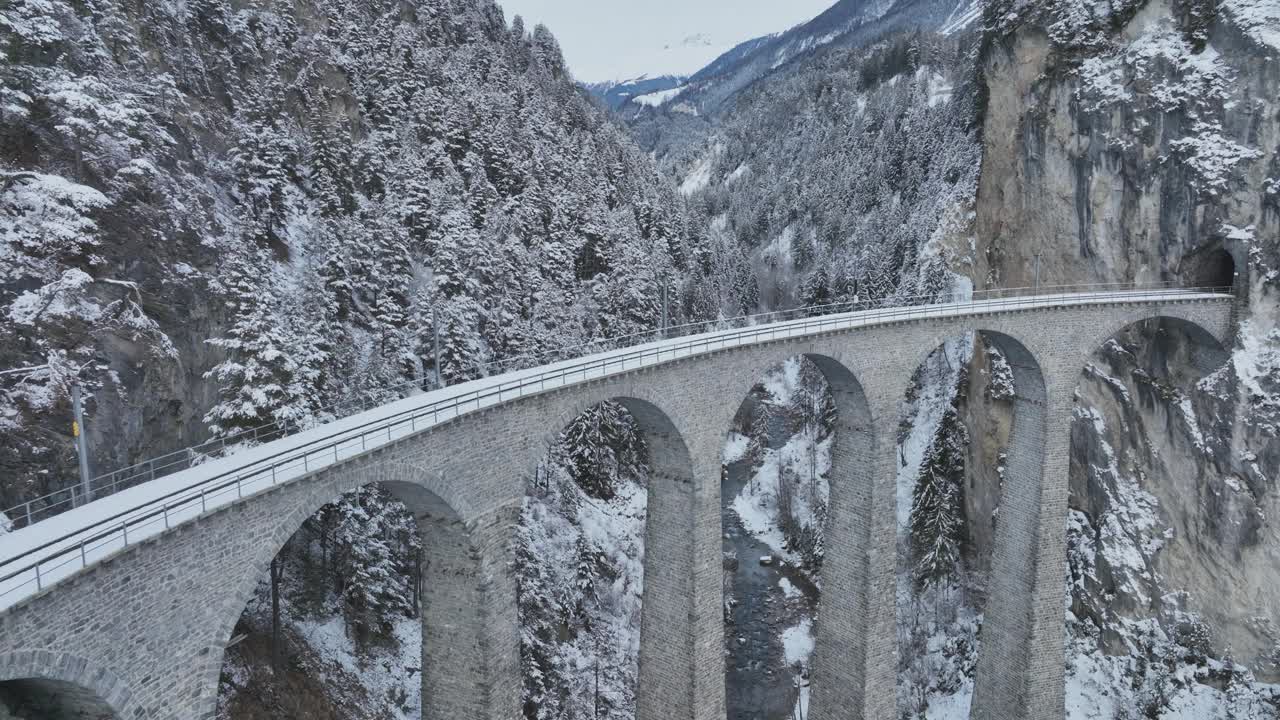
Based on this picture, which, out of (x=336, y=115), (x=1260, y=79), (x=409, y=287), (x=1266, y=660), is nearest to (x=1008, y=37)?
(x=1260, y=79)

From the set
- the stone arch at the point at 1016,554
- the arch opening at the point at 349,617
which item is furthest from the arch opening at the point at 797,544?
the arch opening at the point at 349,617

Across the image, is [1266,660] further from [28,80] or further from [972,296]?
[28,80]

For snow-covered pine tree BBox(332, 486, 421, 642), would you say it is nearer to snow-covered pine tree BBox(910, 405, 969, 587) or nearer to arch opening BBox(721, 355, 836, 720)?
arch opening BBox(721, 355, 836, 720)

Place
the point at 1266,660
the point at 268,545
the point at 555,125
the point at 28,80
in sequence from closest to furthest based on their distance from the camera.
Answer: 1. the point at 268,545
2. the point at 28,80
3. the point at 1266,660
4. the point at 555,125

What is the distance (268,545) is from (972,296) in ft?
146

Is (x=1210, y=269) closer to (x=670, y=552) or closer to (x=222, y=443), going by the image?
(x=670, y=552)

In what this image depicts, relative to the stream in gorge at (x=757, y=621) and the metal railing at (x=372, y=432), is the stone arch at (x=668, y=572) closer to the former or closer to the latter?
the metal railing at (x=372, y=432)

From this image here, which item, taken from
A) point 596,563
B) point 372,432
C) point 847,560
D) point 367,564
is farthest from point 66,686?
point 596,563

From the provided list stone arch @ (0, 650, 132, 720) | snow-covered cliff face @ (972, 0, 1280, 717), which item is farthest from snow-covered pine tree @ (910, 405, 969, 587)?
stone arch @ (0, 650, 132, 720)

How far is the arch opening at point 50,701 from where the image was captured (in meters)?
11.0

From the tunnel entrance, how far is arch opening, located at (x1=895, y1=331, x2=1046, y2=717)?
9612 millimetres

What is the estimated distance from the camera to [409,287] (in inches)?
1724

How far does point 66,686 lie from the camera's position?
1105 cm

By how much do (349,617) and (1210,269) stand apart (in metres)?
42.8
